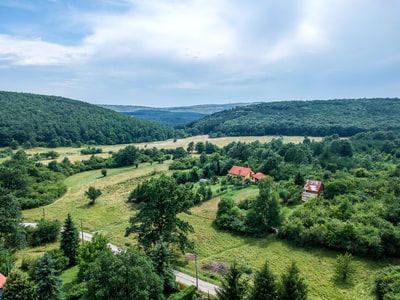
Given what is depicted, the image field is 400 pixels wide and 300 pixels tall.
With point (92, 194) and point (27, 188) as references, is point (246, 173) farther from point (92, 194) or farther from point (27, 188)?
point (27, 188)

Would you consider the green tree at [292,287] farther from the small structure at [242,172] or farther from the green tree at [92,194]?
the small structure at [242,172]

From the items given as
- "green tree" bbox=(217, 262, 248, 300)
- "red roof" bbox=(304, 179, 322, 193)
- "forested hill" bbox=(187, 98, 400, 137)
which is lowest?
"red roof" bbox=(304, 179, 322, 193)

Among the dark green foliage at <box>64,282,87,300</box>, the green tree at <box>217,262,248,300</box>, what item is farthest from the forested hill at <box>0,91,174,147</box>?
the green tree at <box>217,262,248,300</box>

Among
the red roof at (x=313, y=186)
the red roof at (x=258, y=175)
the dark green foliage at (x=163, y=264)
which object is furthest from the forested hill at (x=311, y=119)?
the dark green foliage at (x=163, y=264)

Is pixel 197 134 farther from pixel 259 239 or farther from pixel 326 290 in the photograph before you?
pixel 326 290

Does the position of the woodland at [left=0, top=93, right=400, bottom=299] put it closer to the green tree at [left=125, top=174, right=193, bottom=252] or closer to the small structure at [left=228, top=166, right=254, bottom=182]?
the green tree at [left=125, top=174, right=193, bottom=252]

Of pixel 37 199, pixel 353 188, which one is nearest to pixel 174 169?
pixel 37 199
